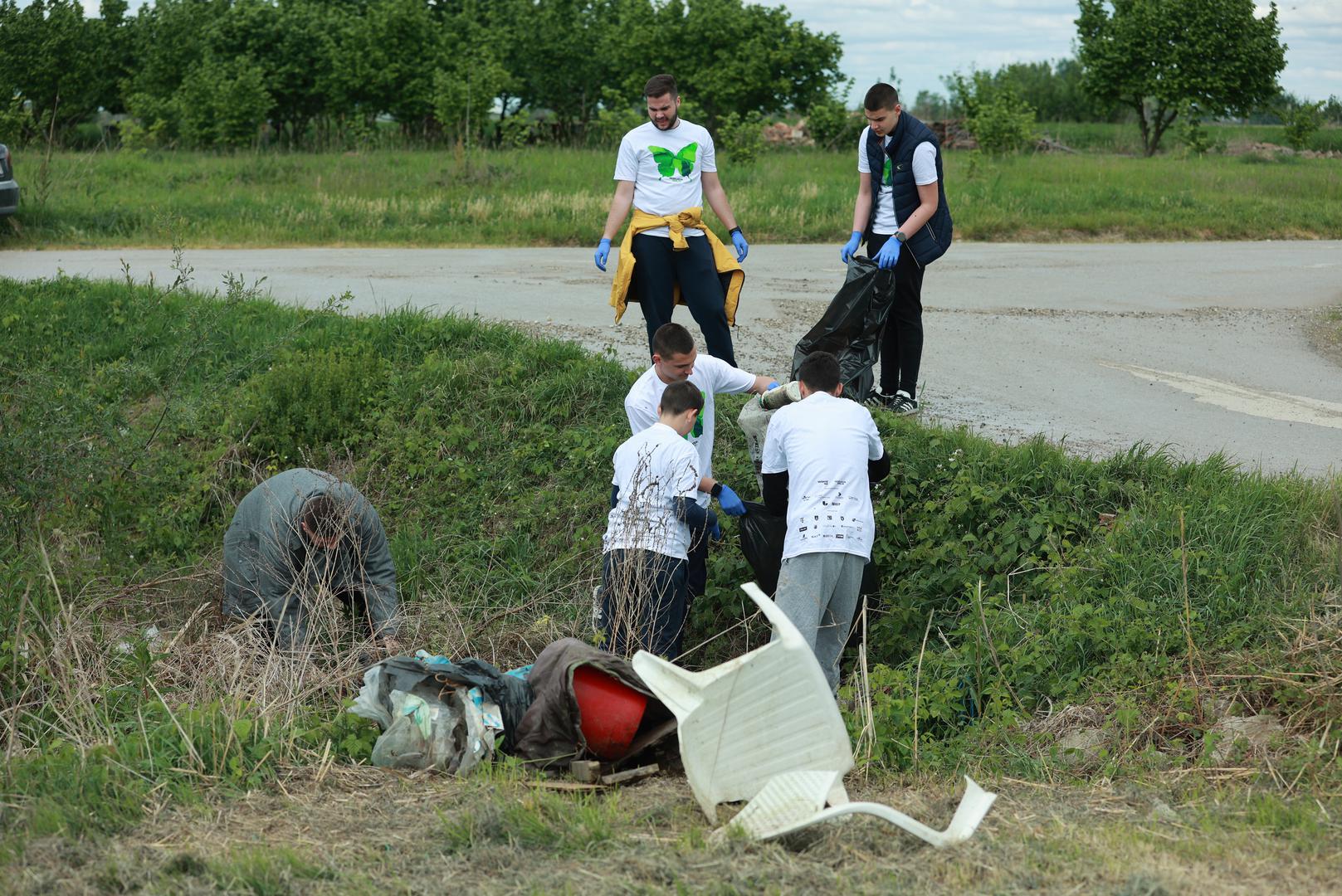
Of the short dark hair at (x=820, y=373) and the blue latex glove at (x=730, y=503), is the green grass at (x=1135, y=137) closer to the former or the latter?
the short dark hair at (x=820, y=373)

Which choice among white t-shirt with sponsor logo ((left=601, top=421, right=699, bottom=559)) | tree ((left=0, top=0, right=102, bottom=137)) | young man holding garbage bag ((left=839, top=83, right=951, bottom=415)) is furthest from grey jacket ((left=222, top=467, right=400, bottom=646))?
tree ((left=0, top=0, right=102, bottom=137))

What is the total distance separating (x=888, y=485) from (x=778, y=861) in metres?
3.36

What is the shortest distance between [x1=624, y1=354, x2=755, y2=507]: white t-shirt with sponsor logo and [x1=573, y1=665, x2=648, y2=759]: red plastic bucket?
3.71 ft

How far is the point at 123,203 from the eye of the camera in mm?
16938

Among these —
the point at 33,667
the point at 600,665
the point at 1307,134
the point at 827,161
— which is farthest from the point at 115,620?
the point at 1307,134

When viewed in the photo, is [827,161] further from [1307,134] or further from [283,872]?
[283,872]

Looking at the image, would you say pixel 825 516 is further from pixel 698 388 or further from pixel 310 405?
pixel 310 405

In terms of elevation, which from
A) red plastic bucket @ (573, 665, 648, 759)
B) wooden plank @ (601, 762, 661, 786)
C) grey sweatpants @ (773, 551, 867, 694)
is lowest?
wooden plank @ (601, 762, 661, 786)

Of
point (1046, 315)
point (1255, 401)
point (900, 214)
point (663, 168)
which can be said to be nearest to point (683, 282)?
point (663, 168)

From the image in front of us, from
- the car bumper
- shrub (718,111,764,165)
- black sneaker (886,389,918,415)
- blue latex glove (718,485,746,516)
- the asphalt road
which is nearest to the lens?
blue latex glove (718,485,746,516)

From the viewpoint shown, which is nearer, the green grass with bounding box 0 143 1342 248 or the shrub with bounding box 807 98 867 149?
the green grass with bounding box 0 143 1342 248

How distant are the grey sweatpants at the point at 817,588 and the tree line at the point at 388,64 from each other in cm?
2022

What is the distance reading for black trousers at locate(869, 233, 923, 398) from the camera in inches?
297

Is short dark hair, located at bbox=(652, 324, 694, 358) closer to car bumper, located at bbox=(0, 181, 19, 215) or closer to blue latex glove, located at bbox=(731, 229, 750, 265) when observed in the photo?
blue latex glove, located at bbox=(731, 229, 750, 265)
